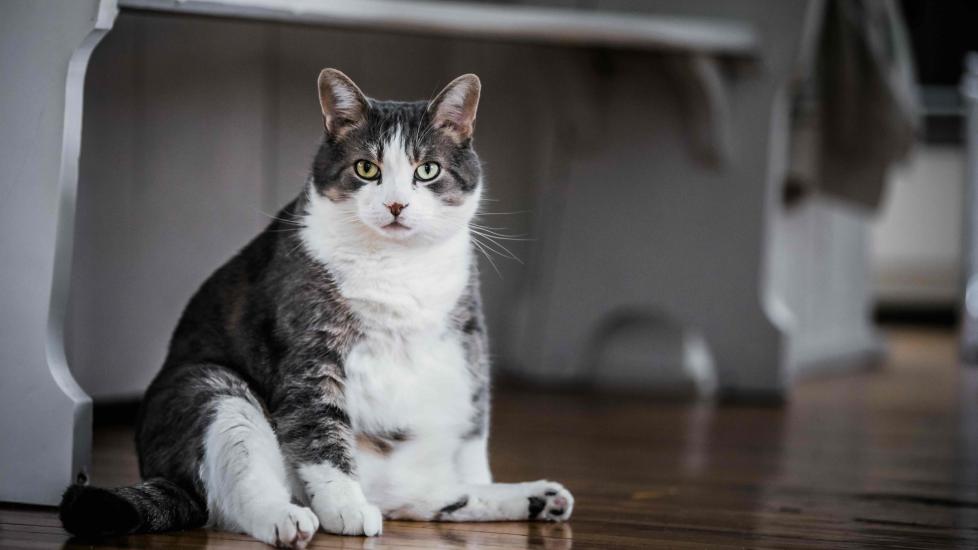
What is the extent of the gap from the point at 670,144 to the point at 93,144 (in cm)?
Answer: 125

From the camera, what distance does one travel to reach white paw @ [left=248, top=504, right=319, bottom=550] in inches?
42.4

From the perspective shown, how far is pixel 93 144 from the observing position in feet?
6.27

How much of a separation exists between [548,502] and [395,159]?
0.41 m

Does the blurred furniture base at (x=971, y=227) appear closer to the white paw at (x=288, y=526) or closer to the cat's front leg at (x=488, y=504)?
the cat's front leg at (x=488, y=504)

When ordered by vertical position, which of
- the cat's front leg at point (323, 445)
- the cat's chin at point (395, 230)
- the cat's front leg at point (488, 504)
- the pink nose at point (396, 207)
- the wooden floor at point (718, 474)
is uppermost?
the pink nose at point (396, 207)

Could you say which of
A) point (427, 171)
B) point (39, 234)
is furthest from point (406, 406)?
point (39, 234)

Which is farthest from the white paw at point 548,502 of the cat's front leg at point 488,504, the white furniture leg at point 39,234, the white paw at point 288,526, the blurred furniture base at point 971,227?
the blurred furniture base at point 971,227

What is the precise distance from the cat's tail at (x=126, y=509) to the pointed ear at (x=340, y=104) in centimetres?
40

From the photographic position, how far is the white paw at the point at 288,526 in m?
1.08

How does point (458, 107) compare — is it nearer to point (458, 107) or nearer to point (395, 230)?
point (458, 107)

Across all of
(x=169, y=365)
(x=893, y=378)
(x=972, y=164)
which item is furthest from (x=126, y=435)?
(x=972, y=164)

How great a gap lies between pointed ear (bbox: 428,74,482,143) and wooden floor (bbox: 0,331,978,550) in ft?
1.37

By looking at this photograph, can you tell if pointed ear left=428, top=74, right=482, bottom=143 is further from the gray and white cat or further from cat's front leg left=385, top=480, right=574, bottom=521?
cat's front leg left=385, top=480, right=574, bottom=521

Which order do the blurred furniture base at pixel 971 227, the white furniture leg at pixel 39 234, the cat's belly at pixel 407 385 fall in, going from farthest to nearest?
Answer: the blurred furniture base at pixel 971 227 < the white furniture leg at pixel 39 234 < the cat's belly at pixel 407 385
